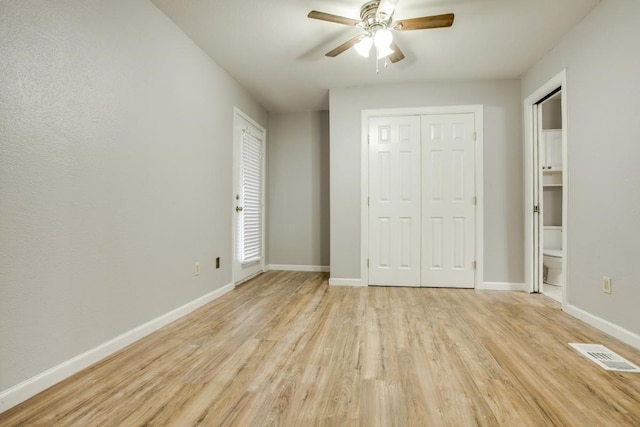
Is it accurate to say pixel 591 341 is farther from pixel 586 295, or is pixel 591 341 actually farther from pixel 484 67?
pixel 484 67

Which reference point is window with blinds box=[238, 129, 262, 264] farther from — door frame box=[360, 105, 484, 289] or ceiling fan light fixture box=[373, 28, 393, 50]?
ceiling fan light fixture box=[373, 28, 393, 50]

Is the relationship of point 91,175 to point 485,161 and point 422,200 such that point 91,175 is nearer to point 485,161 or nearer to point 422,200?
point 422,200

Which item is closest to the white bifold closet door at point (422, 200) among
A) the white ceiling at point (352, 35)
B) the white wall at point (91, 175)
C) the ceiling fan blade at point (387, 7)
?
the white ceiling at point (352, 35)

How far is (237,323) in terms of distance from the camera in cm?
238

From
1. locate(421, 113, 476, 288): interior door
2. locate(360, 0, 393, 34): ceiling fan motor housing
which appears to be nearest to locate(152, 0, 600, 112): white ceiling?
locate(360, 0, 393, 34): ceiling fan motor housing

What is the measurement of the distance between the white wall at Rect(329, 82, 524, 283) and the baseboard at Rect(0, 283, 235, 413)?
2015 mm

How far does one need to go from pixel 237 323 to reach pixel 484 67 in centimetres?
352

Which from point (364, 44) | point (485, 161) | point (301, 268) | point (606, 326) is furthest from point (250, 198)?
point (606, 326)

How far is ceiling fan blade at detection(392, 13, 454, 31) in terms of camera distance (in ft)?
6.77

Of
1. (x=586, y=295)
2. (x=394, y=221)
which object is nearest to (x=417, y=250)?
(x=394, y=221)

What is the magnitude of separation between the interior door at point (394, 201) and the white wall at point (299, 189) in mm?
1179

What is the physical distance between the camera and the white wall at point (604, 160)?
6.59 ft

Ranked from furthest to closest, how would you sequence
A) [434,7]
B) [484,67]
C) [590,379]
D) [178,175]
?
[484,67]
[178,175]
[434,7]
[590,379]

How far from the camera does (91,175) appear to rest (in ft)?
5.68
